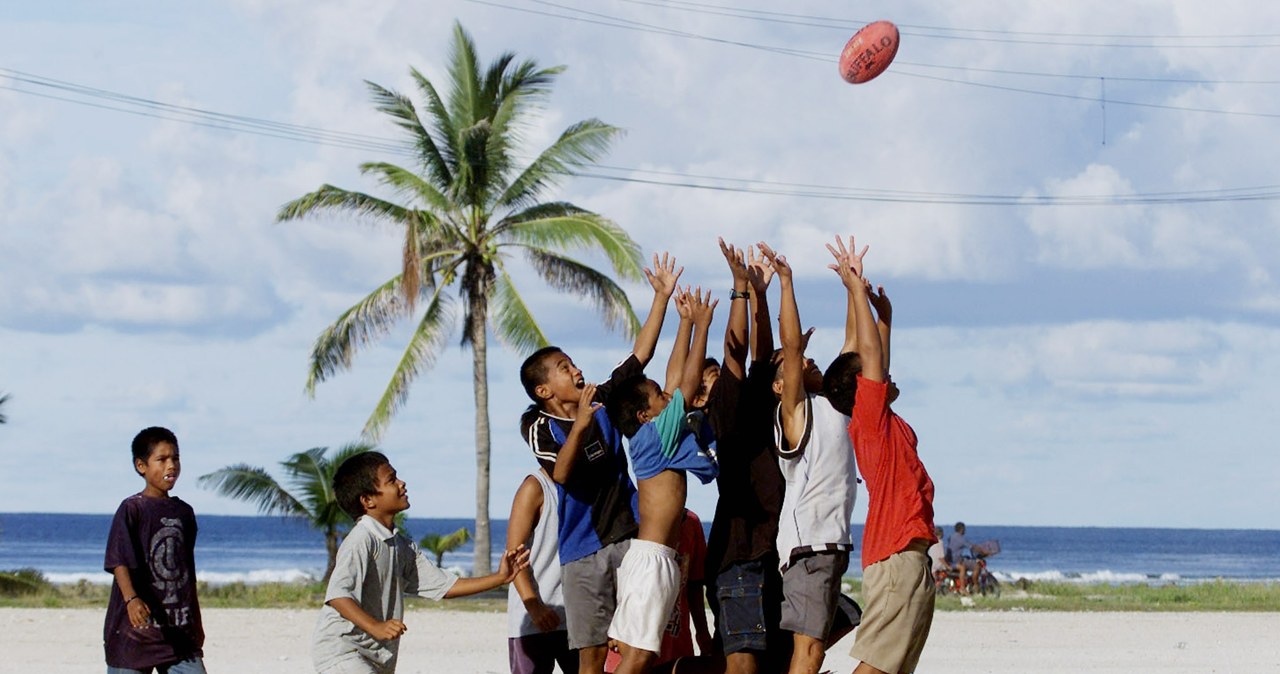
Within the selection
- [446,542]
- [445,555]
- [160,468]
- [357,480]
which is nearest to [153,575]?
[160,468]

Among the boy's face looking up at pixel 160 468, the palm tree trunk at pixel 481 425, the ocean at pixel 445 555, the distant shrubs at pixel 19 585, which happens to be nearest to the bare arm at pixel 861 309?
the boy's face looking up at pixel 160 468

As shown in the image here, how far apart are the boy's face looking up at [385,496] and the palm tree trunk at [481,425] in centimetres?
1882

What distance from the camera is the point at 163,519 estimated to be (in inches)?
305

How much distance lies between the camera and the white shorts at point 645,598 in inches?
289

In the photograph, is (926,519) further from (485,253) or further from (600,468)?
(485,253)

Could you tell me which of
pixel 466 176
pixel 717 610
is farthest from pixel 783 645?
pixel 466 176

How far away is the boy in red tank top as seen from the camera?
289 inches

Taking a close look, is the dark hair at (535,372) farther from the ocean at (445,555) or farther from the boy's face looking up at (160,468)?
the ocean at (445,555)

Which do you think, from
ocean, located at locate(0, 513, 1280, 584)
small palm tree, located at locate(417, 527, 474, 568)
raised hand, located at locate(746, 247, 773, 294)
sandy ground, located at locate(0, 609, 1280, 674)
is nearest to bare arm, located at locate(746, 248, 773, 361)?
raised hand, located at locate(746, 247, 773, 294)

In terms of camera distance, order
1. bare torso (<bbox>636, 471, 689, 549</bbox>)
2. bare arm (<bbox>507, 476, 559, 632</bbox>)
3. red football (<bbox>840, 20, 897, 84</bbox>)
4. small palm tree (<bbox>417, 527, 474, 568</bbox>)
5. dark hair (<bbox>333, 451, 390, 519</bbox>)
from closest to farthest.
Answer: dark hair (<bbox>333, 451, 390, 519</bbox>)
bare torso (<bbox>636, 471, 689, 549</bbox>)
bare arm (<bbox>507, 476, 559, 632</bbox>)
red football (<bbox>840, 20, 897, 84</bbox>)
small palm tree (<bbox>417, 527, 474, 568</bbox>)

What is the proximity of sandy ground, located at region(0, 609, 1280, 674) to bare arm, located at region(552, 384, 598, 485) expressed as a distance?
238 inches

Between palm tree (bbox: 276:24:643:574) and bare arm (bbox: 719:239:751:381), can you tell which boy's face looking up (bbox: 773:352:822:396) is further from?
palm tree (bbox: 276:24:643:574)

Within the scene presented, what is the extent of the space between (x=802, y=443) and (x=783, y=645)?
3.19ft

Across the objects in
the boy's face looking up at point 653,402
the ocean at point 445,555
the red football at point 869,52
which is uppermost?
the red football at point 869,52
